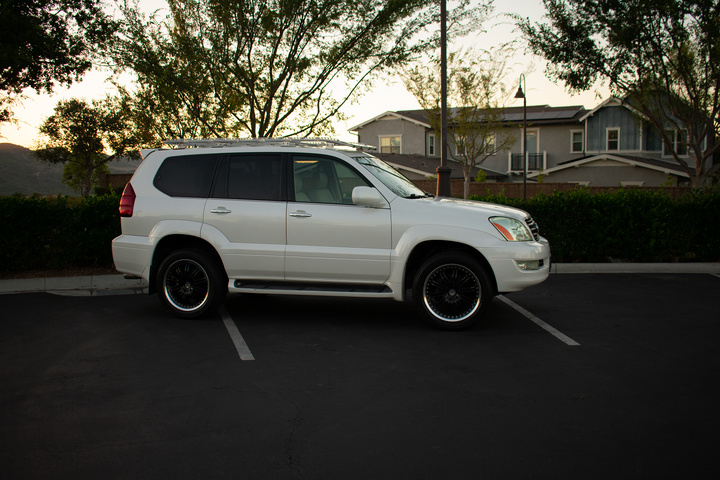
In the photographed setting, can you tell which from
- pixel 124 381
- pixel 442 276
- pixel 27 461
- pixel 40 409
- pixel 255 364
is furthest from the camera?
pixel 442 276

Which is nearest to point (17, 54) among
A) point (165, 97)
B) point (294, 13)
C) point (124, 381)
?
point (165, 97)

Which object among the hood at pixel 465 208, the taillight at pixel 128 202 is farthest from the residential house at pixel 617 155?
the taillight at pixel 128 202

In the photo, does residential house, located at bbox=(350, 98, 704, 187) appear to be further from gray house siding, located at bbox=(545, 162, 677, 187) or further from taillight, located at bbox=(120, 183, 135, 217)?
taillight, located at bbox=(120, 183, 135, 217)

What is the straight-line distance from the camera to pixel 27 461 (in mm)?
3430

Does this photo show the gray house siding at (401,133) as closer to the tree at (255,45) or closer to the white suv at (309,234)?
the tree at (255,45)

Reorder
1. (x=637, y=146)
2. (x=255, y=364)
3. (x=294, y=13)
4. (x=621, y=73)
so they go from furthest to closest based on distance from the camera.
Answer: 1. (x=637, y=146)
2. (x=621, y=73)
3. (x=294, y=13)
4. (x=255, y=364)

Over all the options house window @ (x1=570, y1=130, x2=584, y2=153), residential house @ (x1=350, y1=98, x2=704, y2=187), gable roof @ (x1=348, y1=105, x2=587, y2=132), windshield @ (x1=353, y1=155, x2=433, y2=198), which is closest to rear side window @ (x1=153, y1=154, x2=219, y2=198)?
windshield @ (x1=353, y1=155, x2=433, y2=198)

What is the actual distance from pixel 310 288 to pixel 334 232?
0.70m

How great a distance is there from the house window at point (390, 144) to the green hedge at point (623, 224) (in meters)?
30.0

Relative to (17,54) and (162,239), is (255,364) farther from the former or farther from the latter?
(17,54)

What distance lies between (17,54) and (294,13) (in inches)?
265

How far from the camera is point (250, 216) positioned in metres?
6.66

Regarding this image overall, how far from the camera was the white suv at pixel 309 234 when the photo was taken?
6.26 m

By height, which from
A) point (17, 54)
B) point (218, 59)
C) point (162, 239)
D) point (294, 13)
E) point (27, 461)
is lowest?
point (27, 461)
